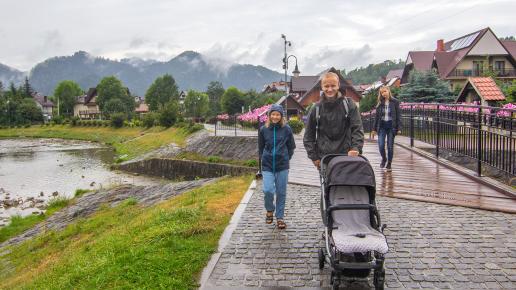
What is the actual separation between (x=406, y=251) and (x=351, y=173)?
4.87 feet

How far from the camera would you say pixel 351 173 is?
4766mm

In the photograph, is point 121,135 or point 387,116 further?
point 121,135

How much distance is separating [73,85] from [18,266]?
12284cm

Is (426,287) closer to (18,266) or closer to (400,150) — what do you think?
(18,266)

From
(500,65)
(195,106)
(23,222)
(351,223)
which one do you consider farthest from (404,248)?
(195,106)

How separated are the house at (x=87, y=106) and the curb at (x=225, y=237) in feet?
339

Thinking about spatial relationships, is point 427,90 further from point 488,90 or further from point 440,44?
point 440,44

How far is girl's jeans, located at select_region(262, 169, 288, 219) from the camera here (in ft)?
22.1

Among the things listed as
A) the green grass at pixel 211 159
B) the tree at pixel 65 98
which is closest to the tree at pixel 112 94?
the tree at pixel 65 98

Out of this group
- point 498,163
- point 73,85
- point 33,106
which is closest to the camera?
point 498,163

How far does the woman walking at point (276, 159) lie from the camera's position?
6.74 m

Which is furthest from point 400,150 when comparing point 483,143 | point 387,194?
point 387,194

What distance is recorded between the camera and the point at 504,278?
4.65 meters

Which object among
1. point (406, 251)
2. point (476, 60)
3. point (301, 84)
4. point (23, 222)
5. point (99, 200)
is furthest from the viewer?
point (301, 84)
